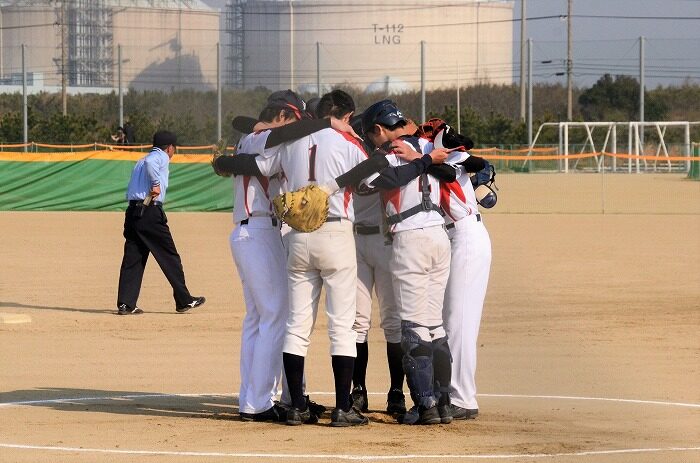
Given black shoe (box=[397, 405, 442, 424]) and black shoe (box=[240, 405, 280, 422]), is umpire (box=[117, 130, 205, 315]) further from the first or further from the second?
black shoe (box=[397, 405, 442, 424])

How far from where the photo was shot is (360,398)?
865 centimetres

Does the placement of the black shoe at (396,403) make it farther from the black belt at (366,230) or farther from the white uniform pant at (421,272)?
the black belt at (366,230)

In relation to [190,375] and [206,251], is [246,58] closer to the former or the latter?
[206,251]

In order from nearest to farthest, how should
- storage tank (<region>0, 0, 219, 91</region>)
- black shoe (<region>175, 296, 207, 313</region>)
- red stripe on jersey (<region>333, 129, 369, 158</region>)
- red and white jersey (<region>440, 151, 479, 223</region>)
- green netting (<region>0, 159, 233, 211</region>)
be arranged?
red stripe on jersey (<region>333, 129, 369, 158</region>) → red and white jersey (<region>440, 151, 479, 223</region>) → black shoe (<region>175, 296, 207, 313</region>) → green netting (<region>0, 159, 233, 211</region>) → storage tank (<region>0, 0, 219, 91</region>)

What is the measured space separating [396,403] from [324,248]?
135cm

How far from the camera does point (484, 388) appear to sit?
385 inches

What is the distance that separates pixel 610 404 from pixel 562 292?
712 cm

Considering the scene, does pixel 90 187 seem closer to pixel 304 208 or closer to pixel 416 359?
pixel 416 359

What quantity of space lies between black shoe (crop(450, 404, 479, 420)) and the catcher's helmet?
1.83 meters

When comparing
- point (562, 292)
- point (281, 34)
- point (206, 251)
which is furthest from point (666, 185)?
point (281, 34)

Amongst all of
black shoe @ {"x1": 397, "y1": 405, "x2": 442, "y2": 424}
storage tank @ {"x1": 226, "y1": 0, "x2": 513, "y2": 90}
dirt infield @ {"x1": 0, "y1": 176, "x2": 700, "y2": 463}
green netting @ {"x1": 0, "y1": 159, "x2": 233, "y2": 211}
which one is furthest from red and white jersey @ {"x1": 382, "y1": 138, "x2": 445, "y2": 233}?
storage tank @ {"x1": 226, "y1": 0, "x2": 513, "y2": 90}

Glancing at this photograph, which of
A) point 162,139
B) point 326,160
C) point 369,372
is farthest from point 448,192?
point 162,139

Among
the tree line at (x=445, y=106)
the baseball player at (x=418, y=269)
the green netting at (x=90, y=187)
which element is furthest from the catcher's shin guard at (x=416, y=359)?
the tree line at (x=445, y=106)

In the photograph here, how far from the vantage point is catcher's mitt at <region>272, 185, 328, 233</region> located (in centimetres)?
756
